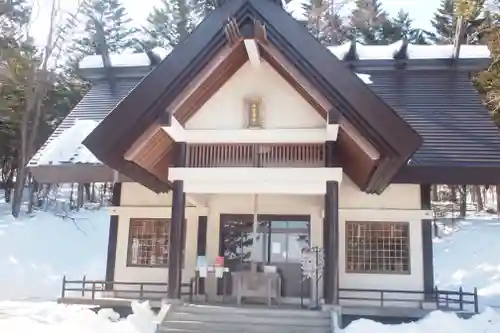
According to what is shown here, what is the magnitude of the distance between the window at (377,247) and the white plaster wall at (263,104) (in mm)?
2844

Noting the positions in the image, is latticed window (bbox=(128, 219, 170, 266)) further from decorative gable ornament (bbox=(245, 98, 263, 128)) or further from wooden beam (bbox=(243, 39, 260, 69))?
wooden beam (bbox=(243, 39, 260, 69))

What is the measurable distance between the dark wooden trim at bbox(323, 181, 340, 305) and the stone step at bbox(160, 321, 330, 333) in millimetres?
619

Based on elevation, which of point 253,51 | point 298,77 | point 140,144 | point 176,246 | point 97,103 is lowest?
point 176,246

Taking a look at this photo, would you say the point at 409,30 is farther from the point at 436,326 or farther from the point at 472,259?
the point at 436,326

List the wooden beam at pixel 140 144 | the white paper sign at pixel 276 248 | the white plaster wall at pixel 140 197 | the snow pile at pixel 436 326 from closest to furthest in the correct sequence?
1. the snow pile at pixel 436 326
2. the wooden beam at pixel 140 144
3. the white paper sign at pixel 276 248
4. the white plaster wall at pixel 140 197

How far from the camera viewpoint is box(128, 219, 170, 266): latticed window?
1047 cm

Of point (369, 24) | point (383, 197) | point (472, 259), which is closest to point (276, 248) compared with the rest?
point (383, 197)

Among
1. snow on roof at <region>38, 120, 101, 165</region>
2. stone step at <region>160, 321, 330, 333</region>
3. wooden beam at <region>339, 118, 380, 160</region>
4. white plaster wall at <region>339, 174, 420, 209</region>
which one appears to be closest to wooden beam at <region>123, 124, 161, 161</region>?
snow on roof at <region>38, 120, 101, 165</region>

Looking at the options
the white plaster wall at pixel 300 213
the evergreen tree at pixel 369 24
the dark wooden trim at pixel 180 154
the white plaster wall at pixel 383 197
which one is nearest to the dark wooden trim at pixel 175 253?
the dark wooden trim at pixel 180 154

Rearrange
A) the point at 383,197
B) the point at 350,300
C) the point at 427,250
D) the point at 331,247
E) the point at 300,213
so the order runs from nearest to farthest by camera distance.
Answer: the point at 331,247
the point at 350,300
the point at 427,250
the point at 383,197
the point at 300,213

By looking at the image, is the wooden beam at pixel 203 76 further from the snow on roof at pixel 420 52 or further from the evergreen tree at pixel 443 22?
the evergreen tree at pixel 443 22

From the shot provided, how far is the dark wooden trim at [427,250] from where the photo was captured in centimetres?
935

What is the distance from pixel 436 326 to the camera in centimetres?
721

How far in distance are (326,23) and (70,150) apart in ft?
54.6
